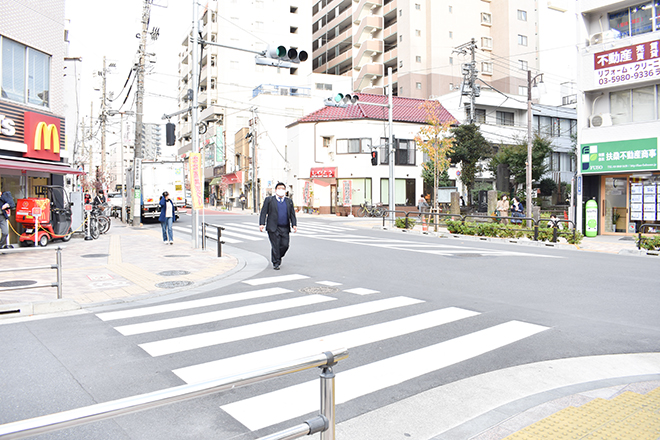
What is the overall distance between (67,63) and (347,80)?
41206 millimetres

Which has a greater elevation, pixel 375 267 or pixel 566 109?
pixel 566 109

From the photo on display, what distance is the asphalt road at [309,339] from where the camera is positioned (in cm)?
386

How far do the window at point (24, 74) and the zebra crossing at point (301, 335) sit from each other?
11.4 meters

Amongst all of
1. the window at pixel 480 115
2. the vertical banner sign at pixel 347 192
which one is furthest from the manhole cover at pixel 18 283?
the window at pixel 480 115

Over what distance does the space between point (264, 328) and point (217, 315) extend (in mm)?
1096

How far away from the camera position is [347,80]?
196 ft

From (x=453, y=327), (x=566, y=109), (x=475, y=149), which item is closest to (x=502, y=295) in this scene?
(x=453, y=327)

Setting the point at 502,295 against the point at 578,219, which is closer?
the point at 502,295

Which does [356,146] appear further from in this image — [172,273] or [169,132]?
[172,273]

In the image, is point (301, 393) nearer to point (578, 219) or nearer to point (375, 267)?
point (375, 267)

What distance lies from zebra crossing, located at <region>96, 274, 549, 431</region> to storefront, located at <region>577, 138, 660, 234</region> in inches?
686

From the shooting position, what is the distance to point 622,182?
21.6 meters

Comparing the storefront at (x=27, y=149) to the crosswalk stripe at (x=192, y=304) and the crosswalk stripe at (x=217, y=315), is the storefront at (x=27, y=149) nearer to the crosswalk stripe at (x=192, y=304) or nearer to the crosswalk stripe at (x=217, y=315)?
the crosswalk stripe at (x=192, y=304)

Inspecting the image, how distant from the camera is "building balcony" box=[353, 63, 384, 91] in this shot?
5644 cm
